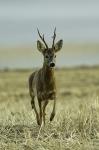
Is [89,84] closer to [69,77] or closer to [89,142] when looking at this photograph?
[69,77]

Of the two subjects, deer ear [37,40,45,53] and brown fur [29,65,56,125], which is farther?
deer ear [37,40,45,53]

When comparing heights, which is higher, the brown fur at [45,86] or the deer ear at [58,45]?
the deer ear at [58,45]

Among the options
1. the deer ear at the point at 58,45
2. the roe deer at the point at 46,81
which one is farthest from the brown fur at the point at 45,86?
the deer ear at the point at 58,45

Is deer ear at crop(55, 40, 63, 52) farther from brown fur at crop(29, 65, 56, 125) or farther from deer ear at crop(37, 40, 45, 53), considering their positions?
brown fur at crop(29, 65, 56, 125)

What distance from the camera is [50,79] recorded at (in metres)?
15.1

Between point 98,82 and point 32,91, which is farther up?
point 32,91

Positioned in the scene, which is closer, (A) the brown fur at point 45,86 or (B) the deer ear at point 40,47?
(A) the brown fur at point 45,86

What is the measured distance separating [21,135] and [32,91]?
2.77 m

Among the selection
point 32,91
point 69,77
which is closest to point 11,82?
point 69,77

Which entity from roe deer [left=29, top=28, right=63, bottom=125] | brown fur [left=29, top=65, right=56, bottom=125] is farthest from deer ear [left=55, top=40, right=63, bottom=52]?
brown fur [left=29, top=65, right=56, bottom=125]

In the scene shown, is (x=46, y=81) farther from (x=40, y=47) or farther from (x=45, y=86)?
(x=40, y=47)

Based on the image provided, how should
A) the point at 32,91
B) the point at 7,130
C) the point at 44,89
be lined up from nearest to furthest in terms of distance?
the point at 7,130
the point at 44,89
the point at 32,91

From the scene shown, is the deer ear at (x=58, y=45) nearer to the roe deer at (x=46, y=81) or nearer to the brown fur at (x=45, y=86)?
the roe deer at (x=46, y=81)

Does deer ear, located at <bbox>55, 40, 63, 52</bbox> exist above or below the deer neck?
above
